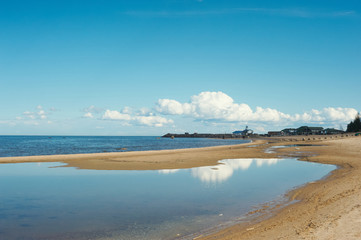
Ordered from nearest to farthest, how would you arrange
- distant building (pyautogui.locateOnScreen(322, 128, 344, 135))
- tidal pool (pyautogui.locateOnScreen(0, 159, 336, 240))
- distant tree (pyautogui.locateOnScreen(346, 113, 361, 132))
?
tidal pool (pyautogui.locateOnScreen(0, 159, 336, 240))
distant tree (pyautogui.locateOnScreen(346, 113, 361, 132))
distant building (pyautogui.locateOnScreen(322, 128, 344, 135))

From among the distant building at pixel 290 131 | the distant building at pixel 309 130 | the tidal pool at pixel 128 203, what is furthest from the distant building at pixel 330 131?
the tidal pool at pixel 128 203

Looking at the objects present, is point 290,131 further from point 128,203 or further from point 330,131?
point 128,203

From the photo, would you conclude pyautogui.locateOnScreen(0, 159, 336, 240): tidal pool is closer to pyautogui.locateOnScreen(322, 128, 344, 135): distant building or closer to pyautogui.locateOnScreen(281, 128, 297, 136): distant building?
pyautogui.locateOnScreen(322, 128, 344, 135): distant building

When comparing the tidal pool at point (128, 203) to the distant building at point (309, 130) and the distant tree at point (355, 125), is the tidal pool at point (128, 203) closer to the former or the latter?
Answer: the distant tree at point (355, 125)

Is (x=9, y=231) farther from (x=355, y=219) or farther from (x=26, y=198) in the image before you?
(x=355, y=219)

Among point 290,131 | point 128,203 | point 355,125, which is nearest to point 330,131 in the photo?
point 355,125

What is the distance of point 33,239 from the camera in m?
8.68

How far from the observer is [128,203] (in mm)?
13039

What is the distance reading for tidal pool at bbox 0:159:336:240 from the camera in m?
9.41

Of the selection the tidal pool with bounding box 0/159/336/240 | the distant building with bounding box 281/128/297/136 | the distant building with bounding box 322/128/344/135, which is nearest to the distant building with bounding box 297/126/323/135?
the distant building with bounding box 322/128/344/135

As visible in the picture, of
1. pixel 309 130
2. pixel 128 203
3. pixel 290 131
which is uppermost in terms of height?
pixel 309 130

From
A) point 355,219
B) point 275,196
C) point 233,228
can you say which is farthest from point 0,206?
point 355,219

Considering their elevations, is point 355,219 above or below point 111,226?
above

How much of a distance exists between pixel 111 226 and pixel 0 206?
6.74 m
